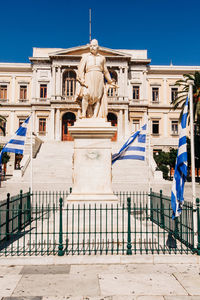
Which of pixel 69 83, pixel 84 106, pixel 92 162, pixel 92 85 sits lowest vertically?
pixel 92 162

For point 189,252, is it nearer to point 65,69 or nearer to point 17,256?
point 17,256

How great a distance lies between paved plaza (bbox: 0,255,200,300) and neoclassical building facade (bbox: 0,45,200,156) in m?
35.0

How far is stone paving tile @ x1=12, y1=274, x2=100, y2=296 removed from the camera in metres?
3.96

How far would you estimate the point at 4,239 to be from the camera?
22.4 feet

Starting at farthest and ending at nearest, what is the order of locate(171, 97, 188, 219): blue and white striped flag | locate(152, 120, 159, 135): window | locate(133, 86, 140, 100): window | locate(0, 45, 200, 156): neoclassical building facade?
locate(152, 120, 159, 135): window < locate(133, 86, 140, 100): window < locate(0, 45, 200, 156): neoclassical building facade < locate(171, 97, 188, 219): blue and white striped flag

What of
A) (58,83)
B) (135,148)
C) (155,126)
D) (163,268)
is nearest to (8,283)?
(163,268)

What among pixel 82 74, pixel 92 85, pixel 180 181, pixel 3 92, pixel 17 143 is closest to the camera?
pixel 180 181

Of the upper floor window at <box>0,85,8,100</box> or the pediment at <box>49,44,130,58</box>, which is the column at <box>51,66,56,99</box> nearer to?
the pediment at <box>49,44,130,58</box>

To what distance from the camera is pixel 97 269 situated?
193 inches

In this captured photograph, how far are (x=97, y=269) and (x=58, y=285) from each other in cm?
92

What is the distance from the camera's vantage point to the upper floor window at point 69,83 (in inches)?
1673

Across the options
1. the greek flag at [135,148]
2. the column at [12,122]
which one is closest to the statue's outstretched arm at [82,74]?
the greek flag at [135,148]

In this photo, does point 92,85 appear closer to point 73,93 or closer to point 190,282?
point 190,282

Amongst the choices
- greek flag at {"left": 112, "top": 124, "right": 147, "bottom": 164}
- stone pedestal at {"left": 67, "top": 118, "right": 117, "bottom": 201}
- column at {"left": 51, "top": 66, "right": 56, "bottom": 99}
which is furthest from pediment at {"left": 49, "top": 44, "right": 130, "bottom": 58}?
stone pedestal at {"left": 67, "top": 118, "right": 117, "bottom": 201}
